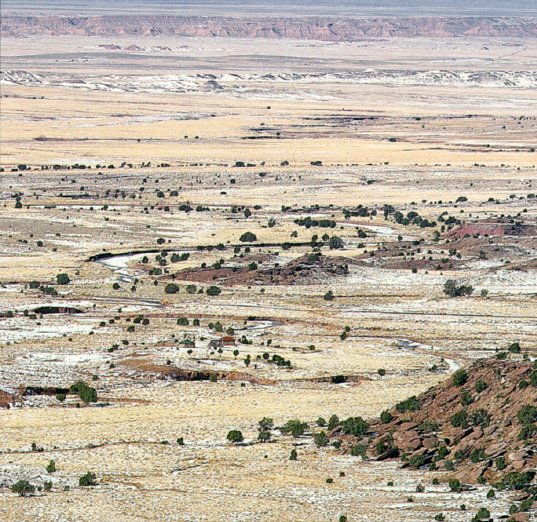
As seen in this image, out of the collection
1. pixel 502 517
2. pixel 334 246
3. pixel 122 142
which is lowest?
pixel 502 517

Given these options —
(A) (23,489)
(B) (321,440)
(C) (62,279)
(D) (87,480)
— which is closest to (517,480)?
(B) (321,440)

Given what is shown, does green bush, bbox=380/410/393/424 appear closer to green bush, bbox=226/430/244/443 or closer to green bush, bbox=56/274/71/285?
green bush, bbox=226/430/244/443

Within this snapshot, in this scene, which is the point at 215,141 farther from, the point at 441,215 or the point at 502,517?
the point at 502,517

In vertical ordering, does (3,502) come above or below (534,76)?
below

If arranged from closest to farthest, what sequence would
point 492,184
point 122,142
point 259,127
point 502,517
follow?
point 502,517
point 492,184
point 122,142
point 259,127

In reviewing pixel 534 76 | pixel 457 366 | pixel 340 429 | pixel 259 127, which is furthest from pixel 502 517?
pixel 534 76

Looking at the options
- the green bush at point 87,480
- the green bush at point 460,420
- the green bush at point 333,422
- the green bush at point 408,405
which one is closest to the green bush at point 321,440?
the green bush at point 333,422

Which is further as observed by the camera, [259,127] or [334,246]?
[259,127]
